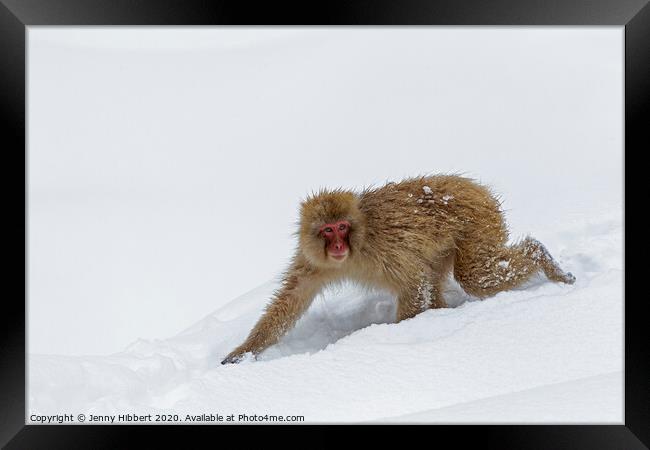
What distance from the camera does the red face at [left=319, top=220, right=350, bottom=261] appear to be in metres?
6.25

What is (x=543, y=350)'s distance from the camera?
15.8 feet

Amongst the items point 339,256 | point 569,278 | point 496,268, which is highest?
point 339,256

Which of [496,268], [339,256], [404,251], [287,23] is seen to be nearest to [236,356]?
[339,256]

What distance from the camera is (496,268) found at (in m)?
6.79

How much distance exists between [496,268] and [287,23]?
12.5 ft

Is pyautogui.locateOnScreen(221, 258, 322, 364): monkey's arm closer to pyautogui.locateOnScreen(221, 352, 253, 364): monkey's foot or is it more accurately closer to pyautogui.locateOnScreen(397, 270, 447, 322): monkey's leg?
pyautogui.locateOnScreen(221, 352, 253, 364): monkey's foot

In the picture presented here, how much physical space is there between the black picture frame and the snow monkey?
254 cm

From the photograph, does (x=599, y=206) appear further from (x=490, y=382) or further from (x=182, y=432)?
(x=182, y=432)

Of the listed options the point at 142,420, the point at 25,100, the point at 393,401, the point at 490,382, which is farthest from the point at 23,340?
the point at 490,382

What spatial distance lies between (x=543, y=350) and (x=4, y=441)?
145 inches

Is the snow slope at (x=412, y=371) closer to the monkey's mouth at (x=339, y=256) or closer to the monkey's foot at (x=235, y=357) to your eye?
the monkey's foot at (x=235, y=357)

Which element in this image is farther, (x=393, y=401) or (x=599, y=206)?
(x=599, y=206)

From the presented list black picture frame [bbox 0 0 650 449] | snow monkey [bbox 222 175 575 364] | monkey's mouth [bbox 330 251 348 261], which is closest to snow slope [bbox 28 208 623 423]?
black picture frame [bbox 0 0 650 449]

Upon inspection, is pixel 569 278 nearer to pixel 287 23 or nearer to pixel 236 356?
pixel 236 356
